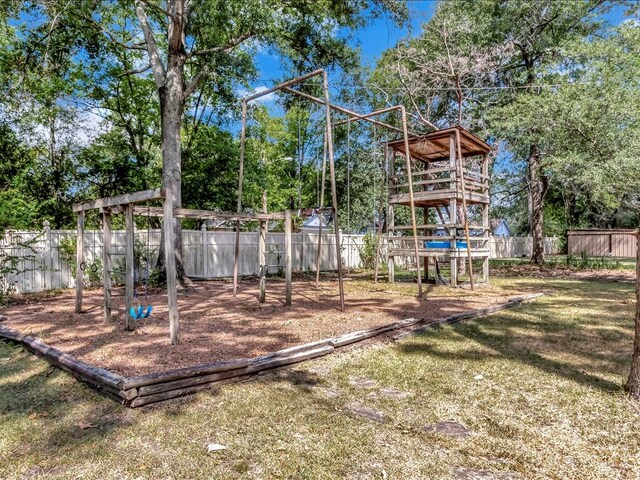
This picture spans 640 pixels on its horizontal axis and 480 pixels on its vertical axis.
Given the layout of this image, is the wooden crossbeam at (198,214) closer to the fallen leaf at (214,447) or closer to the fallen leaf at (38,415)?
the fallen leaf at (38,415)

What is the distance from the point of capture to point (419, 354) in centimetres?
440

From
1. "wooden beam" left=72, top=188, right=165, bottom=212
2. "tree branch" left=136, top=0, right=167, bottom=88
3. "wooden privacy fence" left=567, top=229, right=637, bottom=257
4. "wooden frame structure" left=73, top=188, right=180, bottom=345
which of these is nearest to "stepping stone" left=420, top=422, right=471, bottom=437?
"wooden frame structure" left=73, top=188, right=180, bottom=345

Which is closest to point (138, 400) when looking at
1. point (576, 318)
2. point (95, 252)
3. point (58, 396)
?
point (58, 396)

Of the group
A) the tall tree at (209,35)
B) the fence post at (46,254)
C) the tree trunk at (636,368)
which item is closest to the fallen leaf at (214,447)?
the tree trunk at (636,368)

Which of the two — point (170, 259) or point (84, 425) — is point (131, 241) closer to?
point (170, 259)

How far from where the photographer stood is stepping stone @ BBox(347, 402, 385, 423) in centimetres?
284

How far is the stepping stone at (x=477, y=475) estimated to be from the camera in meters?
2.11

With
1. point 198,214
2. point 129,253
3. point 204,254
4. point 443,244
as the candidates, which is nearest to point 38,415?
point 129,253

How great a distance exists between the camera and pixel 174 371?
3256 mm

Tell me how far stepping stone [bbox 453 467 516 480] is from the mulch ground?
7.99 feet

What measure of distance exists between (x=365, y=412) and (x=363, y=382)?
25.2 inches

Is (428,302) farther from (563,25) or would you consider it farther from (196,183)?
(563,25)

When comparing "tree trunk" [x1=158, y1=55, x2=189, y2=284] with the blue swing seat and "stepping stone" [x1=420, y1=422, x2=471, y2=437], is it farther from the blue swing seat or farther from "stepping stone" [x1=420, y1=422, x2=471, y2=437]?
"stepping stone" [x1=420, y1=422, x2=471, y2=437]

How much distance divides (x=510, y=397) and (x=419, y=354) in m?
1.29
